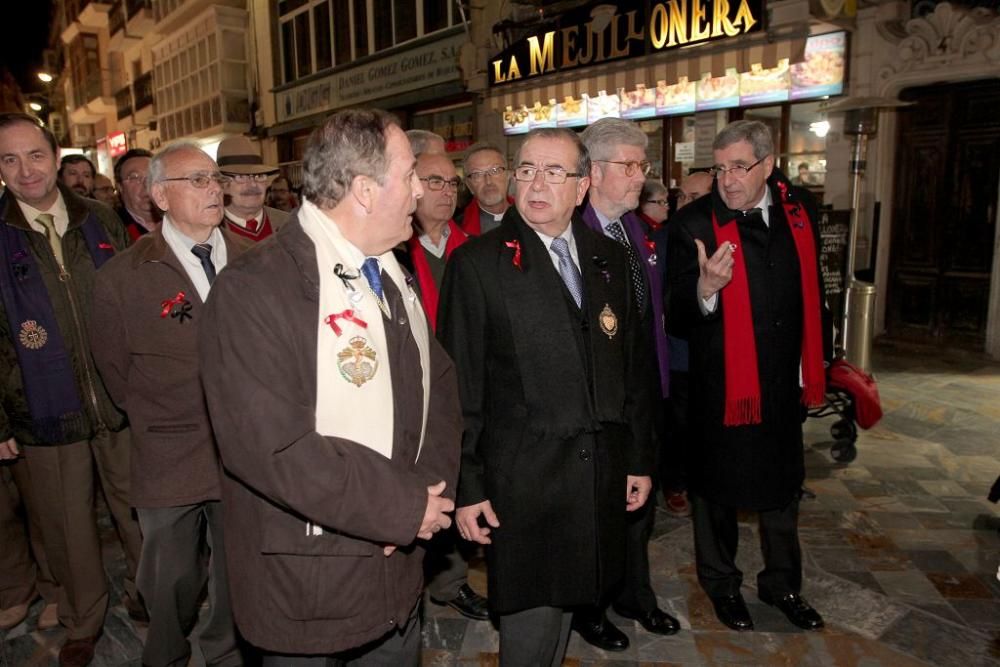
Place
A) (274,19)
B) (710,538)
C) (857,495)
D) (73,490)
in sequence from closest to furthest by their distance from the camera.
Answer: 1. (73,490)
2. (710,538)
3. (857,495)
4. (274,19)

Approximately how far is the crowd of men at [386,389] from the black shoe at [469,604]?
0.02 meters

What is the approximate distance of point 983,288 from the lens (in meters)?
8.40

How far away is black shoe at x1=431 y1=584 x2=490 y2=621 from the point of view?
3482mm

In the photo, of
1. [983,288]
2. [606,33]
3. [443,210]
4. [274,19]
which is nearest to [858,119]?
[983,288]

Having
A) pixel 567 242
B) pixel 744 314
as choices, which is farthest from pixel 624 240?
pixel 567 242

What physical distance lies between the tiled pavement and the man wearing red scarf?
0.20 meters

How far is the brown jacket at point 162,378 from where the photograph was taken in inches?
105

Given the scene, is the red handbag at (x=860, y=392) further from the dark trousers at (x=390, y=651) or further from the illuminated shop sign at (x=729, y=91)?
the illuminated shop sign at (x=729, y=91)

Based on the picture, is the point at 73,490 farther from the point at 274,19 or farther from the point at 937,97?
the point at 274,19

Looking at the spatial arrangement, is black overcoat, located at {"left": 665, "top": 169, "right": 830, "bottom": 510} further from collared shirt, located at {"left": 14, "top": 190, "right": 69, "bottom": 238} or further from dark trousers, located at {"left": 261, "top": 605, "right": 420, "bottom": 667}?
collared shirt, located at {"left": 14, "top": 190, "right": 69, "bottom": 238}

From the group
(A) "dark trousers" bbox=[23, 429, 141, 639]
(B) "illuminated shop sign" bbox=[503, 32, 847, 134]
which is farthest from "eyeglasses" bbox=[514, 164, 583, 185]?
(B) "illuminated shop sign" bbox=[503, 32, 847, 134]

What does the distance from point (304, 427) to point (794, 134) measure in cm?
911

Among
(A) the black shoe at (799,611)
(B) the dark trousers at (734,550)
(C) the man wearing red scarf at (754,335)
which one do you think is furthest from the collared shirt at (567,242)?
(A) the black shoe at (799,611)

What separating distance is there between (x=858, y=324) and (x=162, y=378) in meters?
6.26
